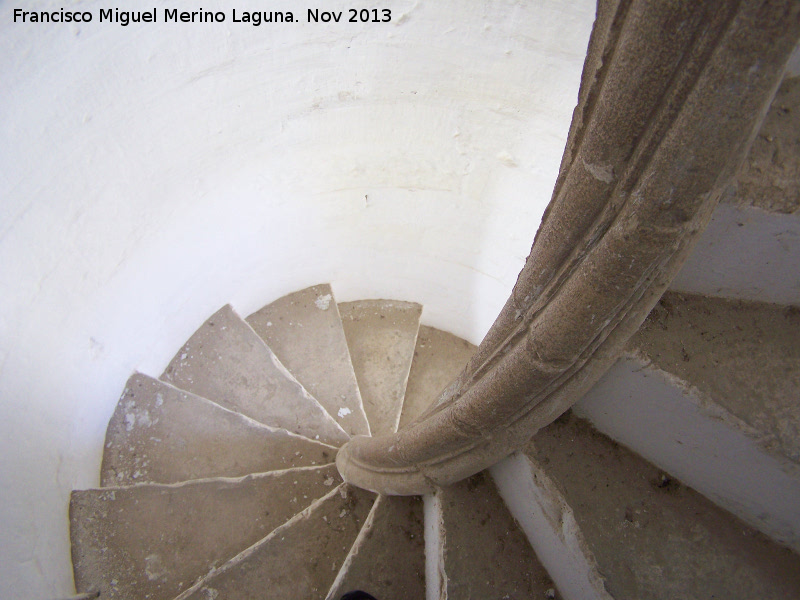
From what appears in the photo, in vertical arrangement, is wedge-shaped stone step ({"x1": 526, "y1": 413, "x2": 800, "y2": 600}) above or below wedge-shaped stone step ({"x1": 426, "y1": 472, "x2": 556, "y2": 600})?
above

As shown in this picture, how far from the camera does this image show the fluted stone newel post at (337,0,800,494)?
742 mm

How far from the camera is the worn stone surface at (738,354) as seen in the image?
1.13 metres

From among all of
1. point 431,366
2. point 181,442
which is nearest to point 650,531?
point 181,442

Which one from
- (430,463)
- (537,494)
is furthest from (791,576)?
(430,463)

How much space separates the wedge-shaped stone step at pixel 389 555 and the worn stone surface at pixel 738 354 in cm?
132

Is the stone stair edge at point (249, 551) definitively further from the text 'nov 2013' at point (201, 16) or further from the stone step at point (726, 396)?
the text 'nov 2013' at point (201, 16)

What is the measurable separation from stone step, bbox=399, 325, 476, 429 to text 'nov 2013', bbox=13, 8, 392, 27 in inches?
97.1

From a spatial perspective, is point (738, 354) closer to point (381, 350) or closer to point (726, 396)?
point (726, 396)

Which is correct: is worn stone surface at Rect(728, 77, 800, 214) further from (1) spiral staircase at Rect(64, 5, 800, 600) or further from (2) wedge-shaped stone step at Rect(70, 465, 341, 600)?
(2) wedge-shaped stone step at Rect(70, 465, 341, 600)

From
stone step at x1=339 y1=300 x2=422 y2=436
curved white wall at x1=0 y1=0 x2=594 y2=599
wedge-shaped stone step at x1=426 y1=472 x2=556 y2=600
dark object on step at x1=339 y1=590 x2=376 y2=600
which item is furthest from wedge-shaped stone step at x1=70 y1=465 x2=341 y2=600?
stone step at x1=339 y1=300 x2=422 y2=436

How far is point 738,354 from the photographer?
1.23 metres

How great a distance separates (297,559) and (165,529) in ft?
2.18

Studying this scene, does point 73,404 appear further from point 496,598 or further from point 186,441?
point 496,598

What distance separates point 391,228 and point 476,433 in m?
2.20
